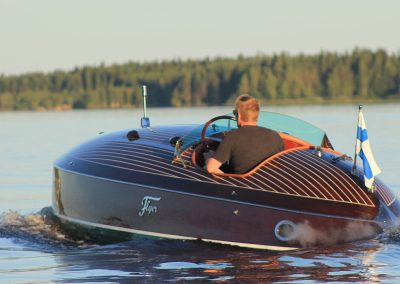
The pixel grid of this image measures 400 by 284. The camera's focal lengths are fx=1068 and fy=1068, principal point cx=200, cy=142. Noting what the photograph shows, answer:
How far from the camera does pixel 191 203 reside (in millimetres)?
10781

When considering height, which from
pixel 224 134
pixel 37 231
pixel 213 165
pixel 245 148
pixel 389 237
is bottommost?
pixel 37 231

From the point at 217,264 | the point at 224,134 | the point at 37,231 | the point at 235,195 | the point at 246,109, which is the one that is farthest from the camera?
the point at 37,231

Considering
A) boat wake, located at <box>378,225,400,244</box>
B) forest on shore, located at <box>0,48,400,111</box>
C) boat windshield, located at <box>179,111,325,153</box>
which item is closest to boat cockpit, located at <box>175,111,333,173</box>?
boat windshield, located at <box>179,111,325,153</box>

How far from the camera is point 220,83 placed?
424 feet

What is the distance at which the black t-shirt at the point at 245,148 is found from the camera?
1077 centimetres

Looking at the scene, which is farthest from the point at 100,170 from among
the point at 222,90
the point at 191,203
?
the point at 222,90

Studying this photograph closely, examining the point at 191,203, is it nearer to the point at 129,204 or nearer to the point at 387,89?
the point at 129,204

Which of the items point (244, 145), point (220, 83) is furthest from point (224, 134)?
point (220, 83)

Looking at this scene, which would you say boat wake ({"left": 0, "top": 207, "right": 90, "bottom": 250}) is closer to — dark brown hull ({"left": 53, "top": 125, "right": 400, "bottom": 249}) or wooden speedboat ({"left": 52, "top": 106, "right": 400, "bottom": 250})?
wooden speedboat ({"left": 52, "top": 106, "right": 400, "bottom": 250})

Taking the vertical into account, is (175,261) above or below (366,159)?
below

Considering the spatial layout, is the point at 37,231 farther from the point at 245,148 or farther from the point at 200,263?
the point at 245,148

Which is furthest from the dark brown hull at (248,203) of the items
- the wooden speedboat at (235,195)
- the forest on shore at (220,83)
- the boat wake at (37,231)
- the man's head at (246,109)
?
the forest on shore at (220,83)

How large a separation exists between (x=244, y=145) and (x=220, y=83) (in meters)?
119

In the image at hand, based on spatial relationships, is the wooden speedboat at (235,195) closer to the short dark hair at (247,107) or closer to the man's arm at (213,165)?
the man's arm at (213,165)
